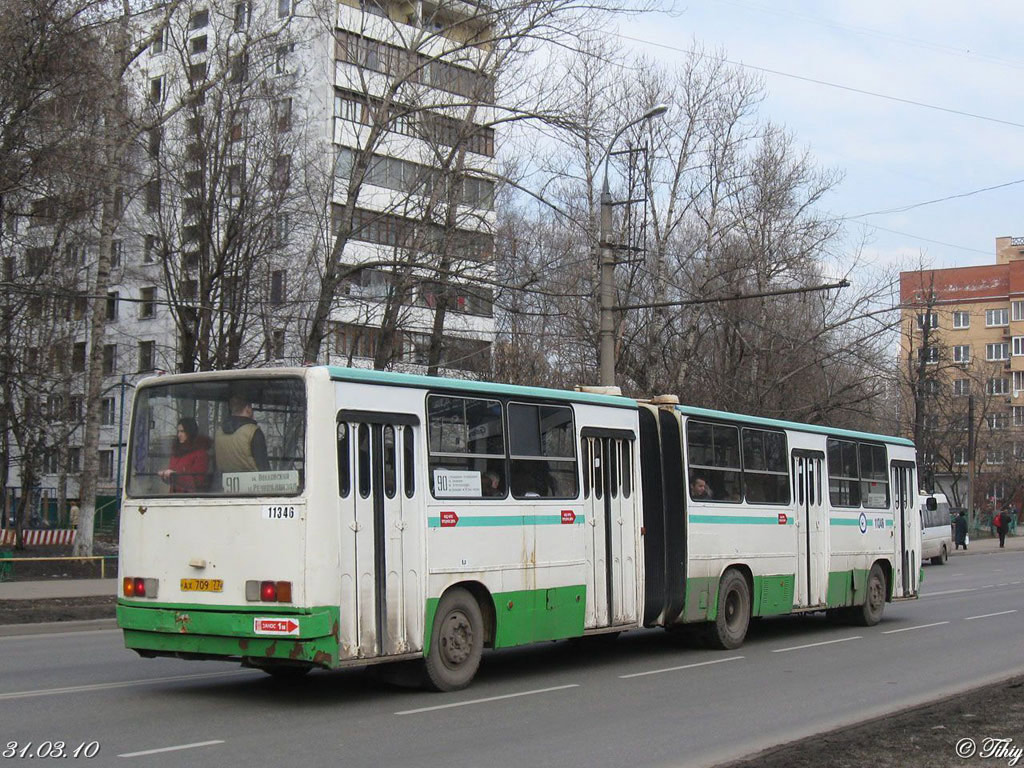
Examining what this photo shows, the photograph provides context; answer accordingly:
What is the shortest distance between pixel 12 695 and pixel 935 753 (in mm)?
7496

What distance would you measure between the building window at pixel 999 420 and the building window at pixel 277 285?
5882 centimetres

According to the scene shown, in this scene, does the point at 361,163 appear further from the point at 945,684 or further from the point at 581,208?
the point at 945,684

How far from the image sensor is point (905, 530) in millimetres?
20609

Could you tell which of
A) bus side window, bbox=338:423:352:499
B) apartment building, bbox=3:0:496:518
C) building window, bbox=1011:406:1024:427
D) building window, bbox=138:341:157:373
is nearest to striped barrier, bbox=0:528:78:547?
building window, bbox=138:341:157:373

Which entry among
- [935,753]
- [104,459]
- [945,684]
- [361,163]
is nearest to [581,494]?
[945,684]

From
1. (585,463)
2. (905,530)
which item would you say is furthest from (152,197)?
(585,463)

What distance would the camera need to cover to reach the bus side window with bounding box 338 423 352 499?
35.6 feet

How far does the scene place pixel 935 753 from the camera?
28.0ft

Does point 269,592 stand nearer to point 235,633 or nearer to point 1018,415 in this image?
point 235,633

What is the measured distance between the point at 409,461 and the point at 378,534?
757mm

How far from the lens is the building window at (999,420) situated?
80525 millimetres

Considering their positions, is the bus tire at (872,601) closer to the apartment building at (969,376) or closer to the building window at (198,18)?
the building window at (198,18)

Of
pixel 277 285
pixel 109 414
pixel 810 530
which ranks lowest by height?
pixel 810 530

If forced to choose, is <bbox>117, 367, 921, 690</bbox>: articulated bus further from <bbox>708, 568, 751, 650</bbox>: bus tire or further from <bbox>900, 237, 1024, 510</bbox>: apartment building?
<bbox>900, 237, 1024, 510</bbox>: apartment building
